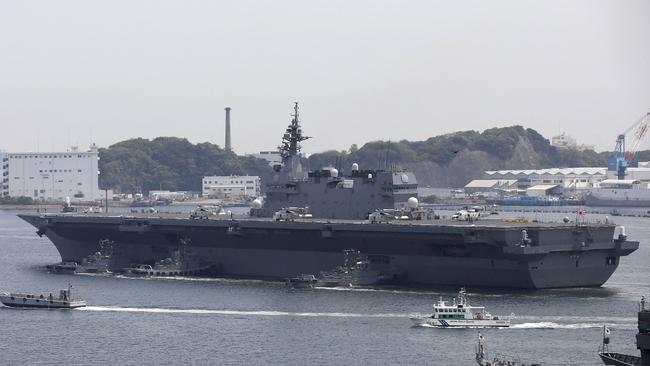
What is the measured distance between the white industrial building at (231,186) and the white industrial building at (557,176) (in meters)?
38.8

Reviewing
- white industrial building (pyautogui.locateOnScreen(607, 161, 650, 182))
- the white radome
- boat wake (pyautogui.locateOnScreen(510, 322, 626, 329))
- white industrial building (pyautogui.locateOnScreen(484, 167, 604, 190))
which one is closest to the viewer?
boat wake (pyautogui.locateOnScreen(510, 322, 626, 329))

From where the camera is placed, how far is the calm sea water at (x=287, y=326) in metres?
41.8

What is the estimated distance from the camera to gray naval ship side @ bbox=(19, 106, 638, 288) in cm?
5572

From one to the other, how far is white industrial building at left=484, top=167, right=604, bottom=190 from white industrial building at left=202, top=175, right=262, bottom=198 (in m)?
38.8

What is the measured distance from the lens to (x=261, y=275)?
2506 inches

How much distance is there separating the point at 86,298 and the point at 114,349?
13.6 m

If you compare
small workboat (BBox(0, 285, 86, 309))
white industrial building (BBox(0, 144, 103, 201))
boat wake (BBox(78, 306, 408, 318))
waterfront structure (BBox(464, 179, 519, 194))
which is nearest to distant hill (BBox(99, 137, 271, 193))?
white industrial building (BBox(0, 144, 103, 201))

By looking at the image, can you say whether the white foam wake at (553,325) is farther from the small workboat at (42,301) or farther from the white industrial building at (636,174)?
the white industrial building at (636,174)

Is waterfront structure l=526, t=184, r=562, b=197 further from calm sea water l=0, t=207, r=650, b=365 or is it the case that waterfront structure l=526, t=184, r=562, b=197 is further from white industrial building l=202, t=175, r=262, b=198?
calm sea water l=0, t=207, r=650, b=365

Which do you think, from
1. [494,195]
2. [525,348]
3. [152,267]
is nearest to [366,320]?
[525,348]

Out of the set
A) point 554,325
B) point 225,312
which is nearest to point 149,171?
point 225,312

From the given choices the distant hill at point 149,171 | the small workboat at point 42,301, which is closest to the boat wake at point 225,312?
the small workboat at point 42,301

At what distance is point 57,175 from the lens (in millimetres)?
176250

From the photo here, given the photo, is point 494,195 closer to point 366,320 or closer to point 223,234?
point 223,234
